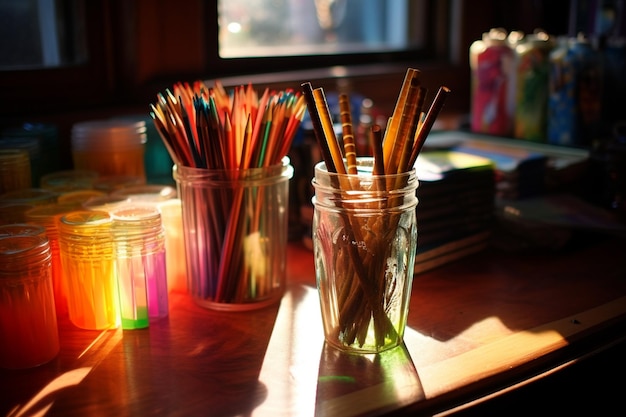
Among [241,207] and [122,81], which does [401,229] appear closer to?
[241,207]

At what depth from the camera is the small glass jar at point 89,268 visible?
85 centimetres

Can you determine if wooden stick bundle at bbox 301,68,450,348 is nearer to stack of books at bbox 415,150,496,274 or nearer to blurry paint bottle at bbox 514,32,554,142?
stack of books at bbox 415,150,496,274

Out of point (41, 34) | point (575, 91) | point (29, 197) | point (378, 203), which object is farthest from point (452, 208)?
point (41, 34)

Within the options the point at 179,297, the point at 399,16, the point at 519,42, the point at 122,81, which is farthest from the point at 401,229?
the point at 399,16

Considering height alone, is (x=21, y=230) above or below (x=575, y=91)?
below

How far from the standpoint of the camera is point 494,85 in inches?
63.7

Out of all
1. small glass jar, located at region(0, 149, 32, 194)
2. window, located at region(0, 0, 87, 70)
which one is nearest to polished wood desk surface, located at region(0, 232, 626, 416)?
small glass jar, located at region(0, 149, 32, 194)

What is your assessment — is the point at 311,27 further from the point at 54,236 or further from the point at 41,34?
the point at 54,236

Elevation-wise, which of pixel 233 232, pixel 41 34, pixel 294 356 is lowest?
pixel 294 356

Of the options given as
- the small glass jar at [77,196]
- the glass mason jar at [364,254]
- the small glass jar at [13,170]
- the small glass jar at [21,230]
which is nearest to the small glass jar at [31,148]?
the small glass jar at [13,170]

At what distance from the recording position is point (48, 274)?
31.9 inches

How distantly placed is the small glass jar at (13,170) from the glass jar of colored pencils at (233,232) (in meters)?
0.27

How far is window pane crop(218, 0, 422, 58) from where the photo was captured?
168cm

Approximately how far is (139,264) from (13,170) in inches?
11.8
